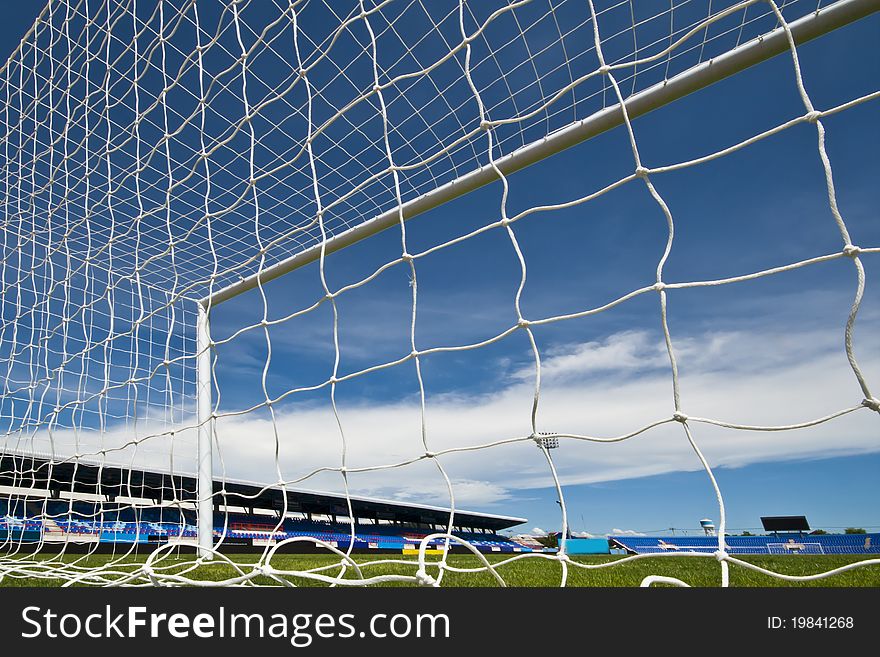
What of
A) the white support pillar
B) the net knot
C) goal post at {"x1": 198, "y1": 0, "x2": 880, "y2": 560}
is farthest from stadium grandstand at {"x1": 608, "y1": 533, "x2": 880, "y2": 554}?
the net knot

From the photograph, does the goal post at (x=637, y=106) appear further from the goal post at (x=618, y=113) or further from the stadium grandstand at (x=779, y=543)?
the stadium grandstand at (x=779, y=543)

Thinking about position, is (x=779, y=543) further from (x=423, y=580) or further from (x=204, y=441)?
(x=423, y=580)

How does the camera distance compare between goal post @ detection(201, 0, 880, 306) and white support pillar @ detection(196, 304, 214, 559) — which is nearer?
goal post @ detection(201, 0, 880, 306)

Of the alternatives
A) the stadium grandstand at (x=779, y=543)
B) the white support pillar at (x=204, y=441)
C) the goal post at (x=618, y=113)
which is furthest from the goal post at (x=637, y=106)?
the stadium grandstand at (x=779, y=543)

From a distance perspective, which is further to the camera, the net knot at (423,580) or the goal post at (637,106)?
the goal post at (637,106)

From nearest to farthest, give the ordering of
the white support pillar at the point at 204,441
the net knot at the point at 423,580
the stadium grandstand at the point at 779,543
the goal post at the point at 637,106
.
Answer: the net knot at the point at 423,580 → the goal post at the point at 637,106 → the white support pillar at the point at 204,441 → the stadium grandstand at the point at 779,543

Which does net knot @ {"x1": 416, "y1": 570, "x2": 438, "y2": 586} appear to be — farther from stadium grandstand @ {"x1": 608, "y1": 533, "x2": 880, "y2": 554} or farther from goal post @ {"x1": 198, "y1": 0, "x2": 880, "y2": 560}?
stadium grandstand @ {"x1": 608, "y1": 533, "x2": 880, "y2": 554}

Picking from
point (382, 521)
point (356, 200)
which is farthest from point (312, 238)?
point (382, 521)

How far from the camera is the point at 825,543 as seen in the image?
1534 cm

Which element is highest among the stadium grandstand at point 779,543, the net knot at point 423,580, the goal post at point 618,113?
the goal post at point 618,113

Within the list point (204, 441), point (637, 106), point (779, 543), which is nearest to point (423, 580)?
point (637, 106)
